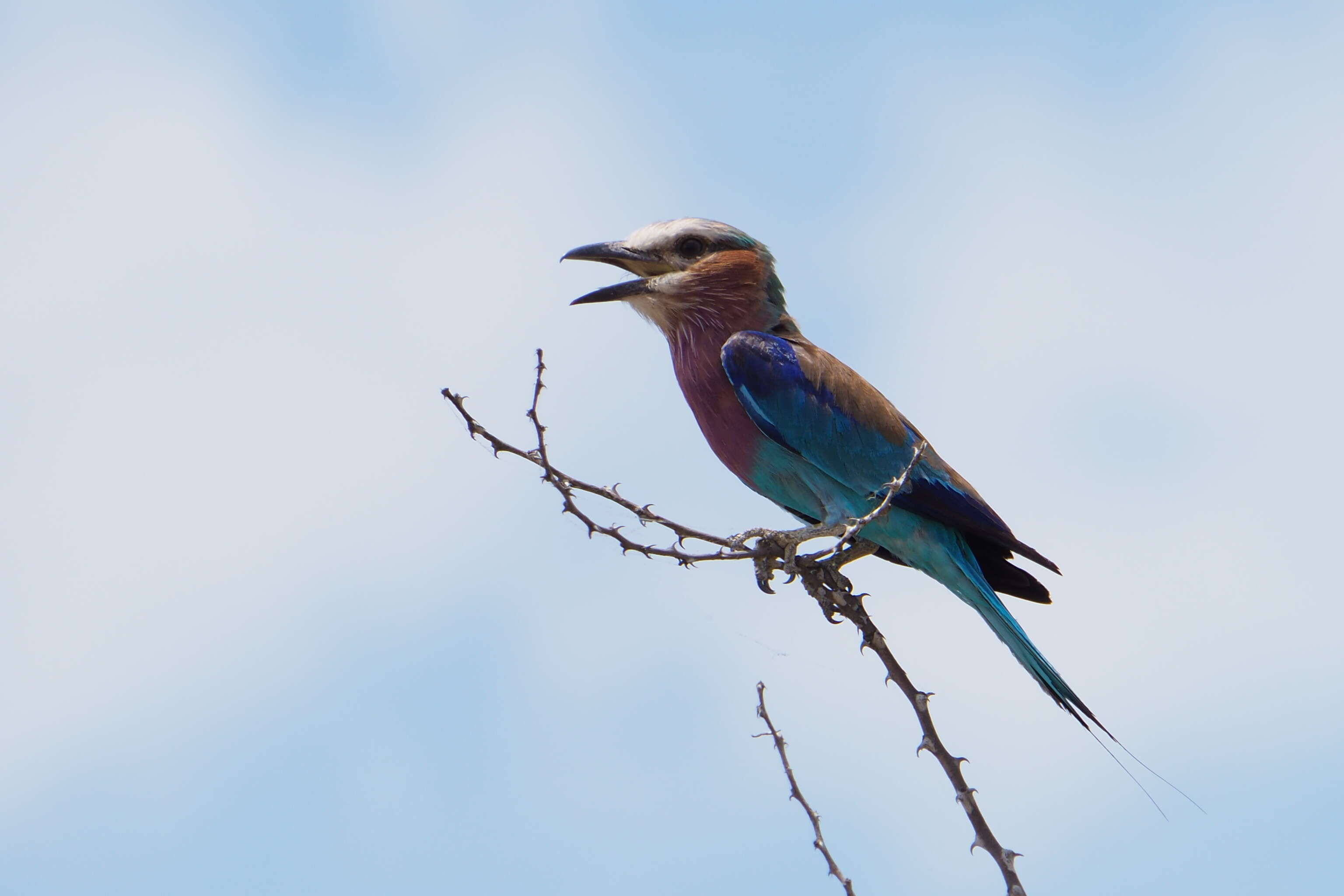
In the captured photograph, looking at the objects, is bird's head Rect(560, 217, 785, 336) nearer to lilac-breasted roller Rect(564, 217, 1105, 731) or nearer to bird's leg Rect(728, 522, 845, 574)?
lilac-breasted roller Rect(564, 217, 1105, 731)

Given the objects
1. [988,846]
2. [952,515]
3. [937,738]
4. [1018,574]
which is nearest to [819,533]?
[952,515]

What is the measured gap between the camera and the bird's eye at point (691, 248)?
4.95 m

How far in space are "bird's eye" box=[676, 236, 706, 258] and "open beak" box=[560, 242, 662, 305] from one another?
10cm

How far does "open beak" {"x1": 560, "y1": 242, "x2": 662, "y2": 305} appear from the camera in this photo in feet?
15.7

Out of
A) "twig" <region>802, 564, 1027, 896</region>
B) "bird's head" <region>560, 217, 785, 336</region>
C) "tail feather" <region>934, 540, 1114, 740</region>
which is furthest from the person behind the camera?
"bird's head" <region>560, 217, 785, 336</region>

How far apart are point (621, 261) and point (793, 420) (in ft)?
3.34

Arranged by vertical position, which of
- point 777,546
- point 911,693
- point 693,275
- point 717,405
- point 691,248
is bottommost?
point 911,693

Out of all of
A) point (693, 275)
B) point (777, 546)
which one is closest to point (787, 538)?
point (777, 546)

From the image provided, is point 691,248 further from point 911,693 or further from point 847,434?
point 911,693

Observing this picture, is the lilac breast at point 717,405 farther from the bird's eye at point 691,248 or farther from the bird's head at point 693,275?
the bird's eye at point 691,248

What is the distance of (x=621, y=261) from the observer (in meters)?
4.94

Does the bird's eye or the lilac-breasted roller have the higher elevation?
the bird's eye

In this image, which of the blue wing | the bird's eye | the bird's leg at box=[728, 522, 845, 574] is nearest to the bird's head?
the bird's eye

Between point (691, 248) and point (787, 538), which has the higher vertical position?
point (691, 248)
